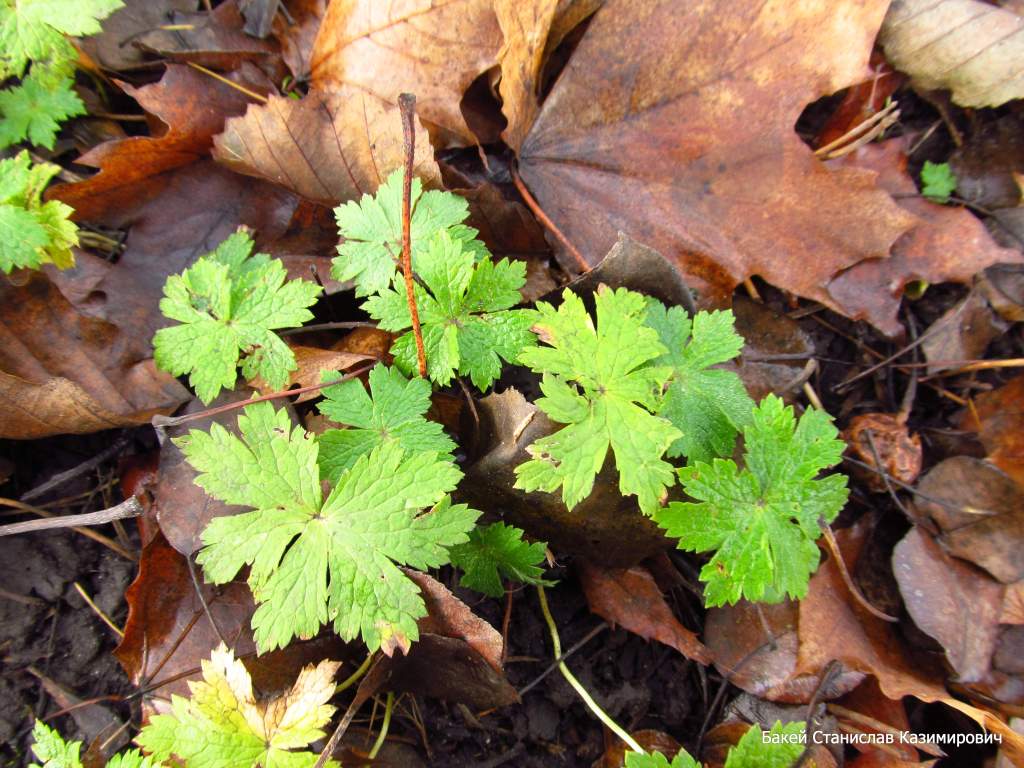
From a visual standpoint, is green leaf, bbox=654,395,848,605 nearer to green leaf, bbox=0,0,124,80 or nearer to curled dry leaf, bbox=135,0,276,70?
curled dry leaf, bbox=135,0,276,70

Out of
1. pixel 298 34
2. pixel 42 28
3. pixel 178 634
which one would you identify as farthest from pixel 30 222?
pixel 178 634

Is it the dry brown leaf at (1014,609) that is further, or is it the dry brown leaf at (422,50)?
the dry brown leaf at (422,50)

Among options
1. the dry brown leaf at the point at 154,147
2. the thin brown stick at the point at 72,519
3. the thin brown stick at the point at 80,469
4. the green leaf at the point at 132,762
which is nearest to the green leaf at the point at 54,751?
the green leaf at the point at 132,762

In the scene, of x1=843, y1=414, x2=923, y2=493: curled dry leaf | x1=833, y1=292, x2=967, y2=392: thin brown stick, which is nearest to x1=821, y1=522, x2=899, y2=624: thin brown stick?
x1=843, y1=414, x2=923, y2=493: curled dry leaf

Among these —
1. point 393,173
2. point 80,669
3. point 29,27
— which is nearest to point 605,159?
point 393,173

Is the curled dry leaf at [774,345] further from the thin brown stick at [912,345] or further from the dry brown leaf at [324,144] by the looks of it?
the dry brown leaf at [324,144]

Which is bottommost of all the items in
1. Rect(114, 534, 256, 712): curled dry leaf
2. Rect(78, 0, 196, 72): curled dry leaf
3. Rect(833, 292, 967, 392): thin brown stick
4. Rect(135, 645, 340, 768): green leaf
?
Rect(833, 292, 967, 392): thin brown stick

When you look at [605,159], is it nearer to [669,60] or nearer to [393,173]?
[669,60]
